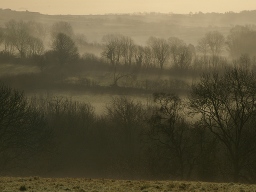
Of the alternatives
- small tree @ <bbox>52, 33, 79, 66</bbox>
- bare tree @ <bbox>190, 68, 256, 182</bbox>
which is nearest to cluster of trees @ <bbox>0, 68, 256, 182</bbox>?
bare tree @ <bbox>190, 68, 256, 182</bbox>

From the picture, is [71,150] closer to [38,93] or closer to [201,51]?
[38,93]

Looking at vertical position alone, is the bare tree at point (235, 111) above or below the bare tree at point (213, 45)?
below

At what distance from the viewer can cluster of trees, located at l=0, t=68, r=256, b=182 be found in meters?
52.0

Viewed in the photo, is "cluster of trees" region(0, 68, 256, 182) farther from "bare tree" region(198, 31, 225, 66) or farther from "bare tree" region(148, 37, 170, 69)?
"bare tree" region(198, 31, 225, 66)

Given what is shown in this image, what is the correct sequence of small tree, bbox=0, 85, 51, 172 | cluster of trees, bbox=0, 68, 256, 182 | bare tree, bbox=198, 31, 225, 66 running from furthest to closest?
bare tree, bbox=198, 31, 225, 66, small tree, bbox=0, 85, 51, 172, cluster of trees, bbox=0, 68, 256, 182

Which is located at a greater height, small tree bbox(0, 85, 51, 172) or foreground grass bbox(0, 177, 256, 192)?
foreground grass bbox(0, 177, 256, 192)

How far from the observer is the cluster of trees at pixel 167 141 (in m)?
52.0

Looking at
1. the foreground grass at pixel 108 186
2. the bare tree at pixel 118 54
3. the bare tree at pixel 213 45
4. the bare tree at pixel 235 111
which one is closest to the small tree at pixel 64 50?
the bare tree at pixel 118 54

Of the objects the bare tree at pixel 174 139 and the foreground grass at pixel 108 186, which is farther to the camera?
the bare tree at pixel 174 139

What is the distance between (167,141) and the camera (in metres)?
55.4

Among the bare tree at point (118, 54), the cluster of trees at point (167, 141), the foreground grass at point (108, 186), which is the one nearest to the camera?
the foreground grass at point (108, 186)

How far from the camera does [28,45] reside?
154m

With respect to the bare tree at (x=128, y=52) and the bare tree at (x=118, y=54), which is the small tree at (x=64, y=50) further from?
the bare tree at (x=128, y=52)

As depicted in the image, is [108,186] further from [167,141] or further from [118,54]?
[118,54]
